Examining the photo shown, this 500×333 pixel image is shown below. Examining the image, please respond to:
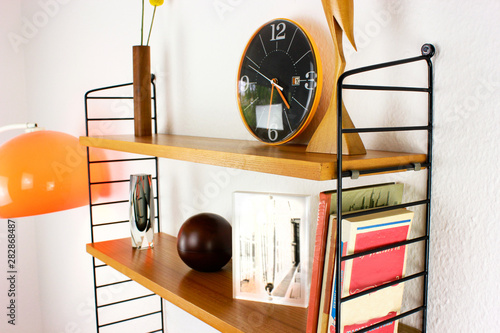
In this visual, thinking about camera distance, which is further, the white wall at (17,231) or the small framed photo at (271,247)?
the white wall at (17,231)

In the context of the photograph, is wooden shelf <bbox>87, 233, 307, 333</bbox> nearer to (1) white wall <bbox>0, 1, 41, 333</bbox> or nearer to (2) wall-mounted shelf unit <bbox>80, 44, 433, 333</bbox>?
(2) wall-mounted shelf unit <bbox>80, 44, 433, 333</bbox>

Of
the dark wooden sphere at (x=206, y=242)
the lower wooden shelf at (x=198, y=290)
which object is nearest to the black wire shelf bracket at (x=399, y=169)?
the lower wooden shelf at (x=198, y=290)

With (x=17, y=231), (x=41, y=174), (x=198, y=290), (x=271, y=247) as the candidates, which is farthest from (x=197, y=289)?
(x=17, y=231)

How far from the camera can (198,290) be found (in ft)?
3.11

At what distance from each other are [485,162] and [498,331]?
9.8 inches

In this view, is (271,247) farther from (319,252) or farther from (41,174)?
(41,174)

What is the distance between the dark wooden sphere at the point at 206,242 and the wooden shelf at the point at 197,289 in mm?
36

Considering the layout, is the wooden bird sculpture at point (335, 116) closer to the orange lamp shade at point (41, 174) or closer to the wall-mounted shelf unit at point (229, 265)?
the wall-mounted shelf unit at point (229, 265)

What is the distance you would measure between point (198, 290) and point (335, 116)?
50 cm

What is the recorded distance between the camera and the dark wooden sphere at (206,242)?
1.01 m

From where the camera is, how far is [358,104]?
2.67 feet

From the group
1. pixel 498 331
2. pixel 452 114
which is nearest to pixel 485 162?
pixel 452 114

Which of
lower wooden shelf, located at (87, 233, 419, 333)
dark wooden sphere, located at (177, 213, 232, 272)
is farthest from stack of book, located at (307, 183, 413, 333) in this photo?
dark wooden sphere, located at (177, 213, 232, 272)

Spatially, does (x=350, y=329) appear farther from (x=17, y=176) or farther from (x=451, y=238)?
(x=17, y=176)
